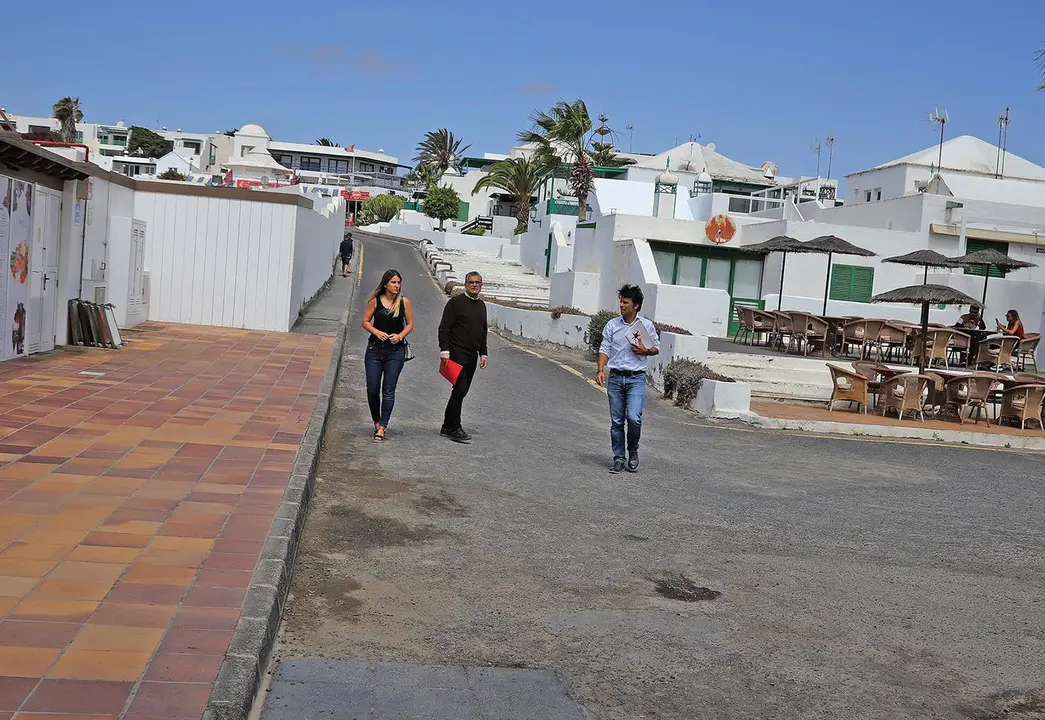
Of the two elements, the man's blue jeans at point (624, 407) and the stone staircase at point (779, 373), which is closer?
the man's blue jeans at point (624, 407)

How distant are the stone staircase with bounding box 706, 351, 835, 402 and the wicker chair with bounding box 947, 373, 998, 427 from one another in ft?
7.11

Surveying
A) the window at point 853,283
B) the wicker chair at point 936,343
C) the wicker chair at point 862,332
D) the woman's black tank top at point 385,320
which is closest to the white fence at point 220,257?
the woman's black tank top at point 385,320

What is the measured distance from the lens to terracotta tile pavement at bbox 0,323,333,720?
4008 mm

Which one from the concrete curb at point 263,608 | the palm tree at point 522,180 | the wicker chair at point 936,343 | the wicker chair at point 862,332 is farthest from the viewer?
the palm tree at point 522,180

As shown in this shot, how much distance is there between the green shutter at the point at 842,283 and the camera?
27.1 metres

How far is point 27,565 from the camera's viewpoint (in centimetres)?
524

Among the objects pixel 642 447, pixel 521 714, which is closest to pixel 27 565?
pixel 521 714

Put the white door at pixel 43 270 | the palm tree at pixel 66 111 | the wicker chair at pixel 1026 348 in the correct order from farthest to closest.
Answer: the palm tree at pixel 66 111 < the wicker chair at pixel 1026 348 < the white door at pixel 43 270

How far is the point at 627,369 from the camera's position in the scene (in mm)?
10188

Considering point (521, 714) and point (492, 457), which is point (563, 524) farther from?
point (521, 714)

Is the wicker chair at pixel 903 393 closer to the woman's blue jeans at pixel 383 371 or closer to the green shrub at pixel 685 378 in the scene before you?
the green shrub at pixel 685 378

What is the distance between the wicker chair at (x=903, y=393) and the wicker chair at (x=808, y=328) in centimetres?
413

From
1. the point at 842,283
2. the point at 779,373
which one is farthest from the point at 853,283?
the point at 779,373

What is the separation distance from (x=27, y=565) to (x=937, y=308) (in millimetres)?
24842
